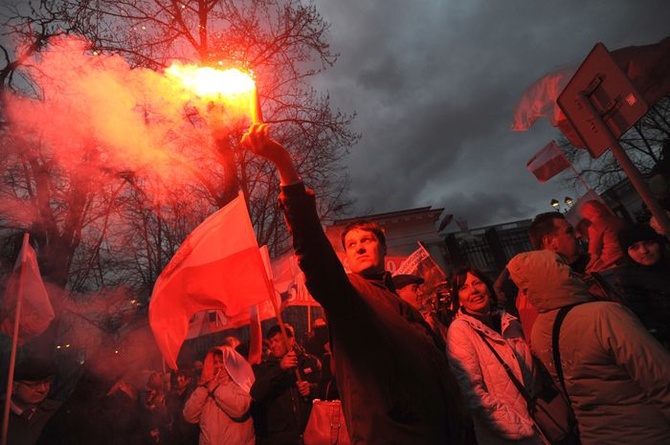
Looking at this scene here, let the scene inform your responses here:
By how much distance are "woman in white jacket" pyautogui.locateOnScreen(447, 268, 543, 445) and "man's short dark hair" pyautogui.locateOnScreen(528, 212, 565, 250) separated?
1204 millimetres

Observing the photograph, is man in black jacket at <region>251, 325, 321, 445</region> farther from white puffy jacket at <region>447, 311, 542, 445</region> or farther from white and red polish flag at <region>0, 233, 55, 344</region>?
white and red polish flag at <region>0, 233, 55, 344</region>

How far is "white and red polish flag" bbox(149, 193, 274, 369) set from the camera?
4.02 meters

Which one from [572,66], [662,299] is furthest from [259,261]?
[572,66]

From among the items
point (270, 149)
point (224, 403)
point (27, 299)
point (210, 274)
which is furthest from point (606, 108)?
point (27, 299)

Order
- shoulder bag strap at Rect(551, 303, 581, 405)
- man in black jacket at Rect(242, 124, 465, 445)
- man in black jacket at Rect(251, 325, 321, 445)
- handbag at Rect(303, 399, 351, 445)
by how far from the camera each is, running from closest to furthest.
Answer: man in black jacket at Rect(242, 124, 465, 445) → shoulder bag strap at Rect(551, 303, 581, 405) → handbag at Rect(303, 399, 351, 445) → man in black jacket at Rect(251, 325, 321, 445)

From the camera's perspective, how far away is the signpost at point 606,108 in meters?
2.79

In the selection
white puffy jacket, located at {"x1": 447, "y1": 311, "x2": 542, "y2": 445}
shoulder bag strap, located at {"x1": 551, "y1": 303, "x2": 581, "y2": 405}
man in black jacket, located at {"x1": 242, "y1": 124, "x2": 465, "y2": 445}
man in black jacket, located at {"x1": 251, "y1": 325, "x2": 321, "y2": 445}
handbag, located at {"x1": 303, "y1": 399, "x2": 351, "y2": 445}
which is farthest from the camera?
man in black jacket, located at {"x1": 251, "y1": 325, "x2": 321, "y2": 445}

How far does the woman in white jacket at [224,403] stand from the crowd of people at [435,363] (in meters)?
0.01

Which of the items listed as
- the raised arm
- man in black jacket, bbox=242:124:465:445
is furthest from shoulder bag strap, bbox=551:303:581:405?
the raised arm

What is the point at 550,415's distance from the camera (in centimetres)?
236

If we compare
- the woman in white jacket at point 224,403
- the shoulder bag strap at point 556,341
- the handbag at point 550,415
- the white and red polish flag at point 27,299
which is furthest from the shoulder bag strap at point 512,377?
the white and red polish flag at point 27,299

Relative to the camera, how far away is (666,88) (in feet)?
12.1

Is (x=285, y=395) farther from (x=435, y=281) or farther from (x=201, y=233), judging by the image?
(x=435, y=281)

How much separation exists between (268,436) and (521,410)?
2853mm
